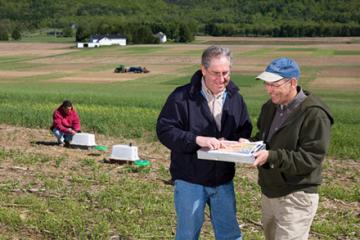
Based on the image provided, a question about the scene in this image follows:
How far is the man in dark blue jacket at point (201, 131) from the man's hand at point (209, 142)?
2.7 inches

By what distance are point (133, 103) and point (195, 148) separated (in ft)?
56.4

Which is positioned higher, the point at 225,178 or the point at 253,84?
the point at 225,178

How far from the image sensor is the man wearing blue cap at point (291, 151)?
13.5ft

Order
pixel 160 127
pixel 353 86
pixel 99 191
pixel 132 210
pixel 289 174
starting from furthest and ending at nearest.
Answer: pixel 353 86 → pixel 99 191 → pixel 132 210 → pixel 160 127 → pixel 289 174

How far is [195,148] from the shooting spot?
4.37 meters

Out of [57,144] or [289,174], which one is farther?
[57,144]

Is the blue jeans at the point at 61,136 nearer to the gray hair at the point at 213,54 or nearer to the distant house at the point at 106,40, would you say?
the gray hair at the point at 213,54

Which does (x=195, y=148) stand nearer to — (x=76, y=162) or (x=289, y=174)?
(x=289, y=174)

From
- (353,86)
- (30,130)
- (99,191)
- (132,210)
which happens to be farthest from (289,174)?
(353,86)

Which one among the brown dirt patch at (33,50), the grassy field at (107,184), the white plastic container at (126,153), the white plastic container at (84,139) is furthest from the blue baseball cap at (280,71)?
the brown dirt patch at (33,50)

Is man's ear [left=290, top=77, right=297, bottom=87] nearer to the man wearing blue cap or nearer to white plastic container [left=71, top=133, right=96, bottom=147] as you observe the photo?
the man wearing blue cap

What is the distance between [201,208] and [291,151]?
0.87m

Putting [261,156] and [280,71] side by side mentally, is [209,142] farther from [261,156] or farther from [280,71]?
[280,71]

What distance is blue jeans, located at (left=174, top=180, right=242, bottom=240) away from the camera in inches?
179
